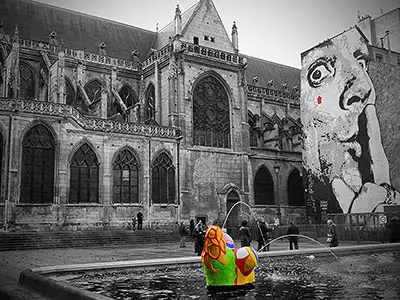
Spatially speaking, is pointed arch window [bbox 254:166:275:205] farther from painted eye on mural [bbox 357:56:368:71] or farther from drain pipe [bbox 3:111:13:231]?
drain pipe [bbox 3:111:13:231]

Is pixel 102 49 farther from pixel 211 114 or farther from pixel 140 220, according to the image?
pixel 140 220

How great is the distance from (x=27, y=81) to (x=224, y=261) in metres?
30.3

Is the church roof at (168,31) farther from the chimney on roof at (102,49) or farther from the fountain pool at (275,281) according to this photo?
the fountain pool at (275,281)

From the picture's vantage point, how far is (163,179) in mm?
31094

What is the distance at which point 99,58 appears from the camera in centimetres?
3550

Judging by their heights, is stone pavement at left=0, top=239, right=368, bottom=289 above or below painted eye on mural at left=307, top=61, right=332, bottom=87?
below

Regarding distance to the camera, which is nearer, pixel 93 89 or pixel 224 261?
pixel 224 261

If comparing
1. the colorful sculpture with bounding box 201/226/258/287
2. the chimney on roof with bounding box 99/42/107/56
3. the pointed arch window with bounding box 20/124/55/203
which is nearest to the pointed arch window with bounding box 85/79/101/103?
the chimney on roof with bounding box 99/42/107/56

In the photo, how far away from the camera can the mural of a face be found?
29.7 m

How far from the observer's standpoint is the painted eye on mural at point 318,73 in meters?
33.5

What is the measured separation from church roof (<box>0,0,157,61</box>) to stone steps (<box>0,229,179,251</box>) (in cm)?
1787

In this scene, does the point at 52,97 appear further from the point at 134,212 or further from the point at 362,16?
the point at 362,16

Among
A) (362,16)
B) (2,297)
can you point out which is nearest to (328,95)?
(362,16)

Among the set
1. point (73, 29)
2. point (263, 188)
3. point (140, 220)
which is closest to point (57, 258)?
point (140, 220)
